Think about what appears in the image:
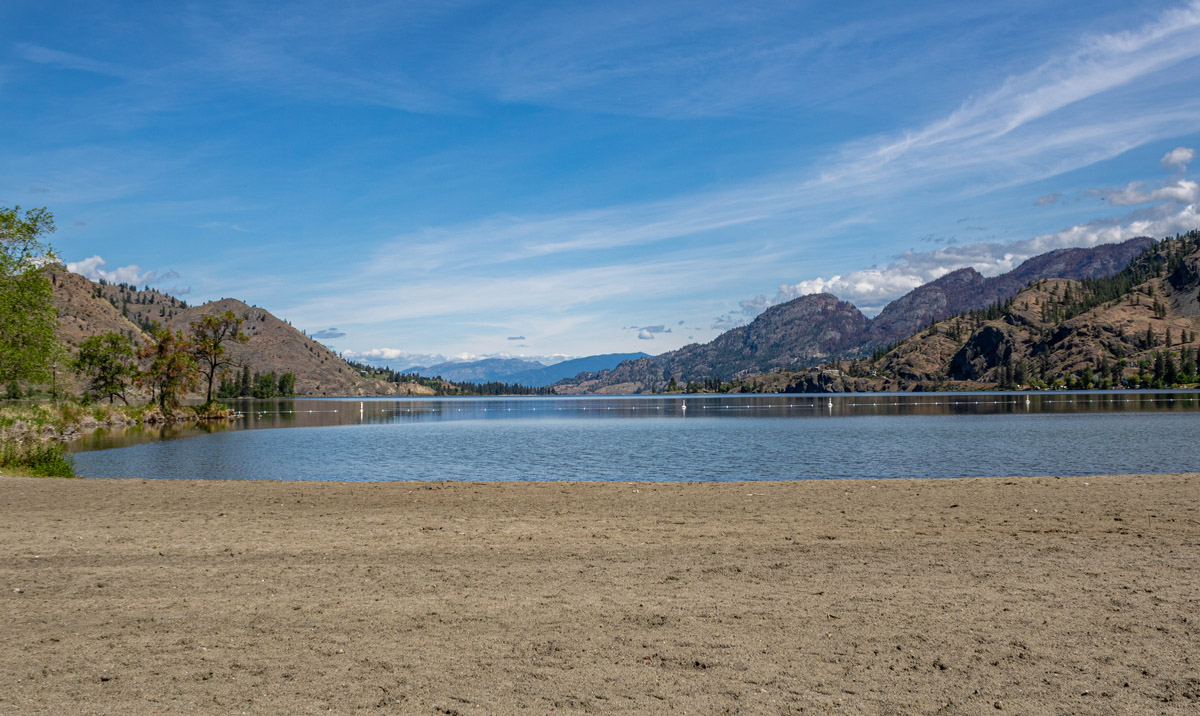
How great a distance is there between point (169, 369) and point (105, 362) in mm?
7154

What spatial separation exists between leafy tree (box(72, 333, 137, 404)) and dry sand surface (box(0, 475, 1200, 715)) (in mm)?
81415

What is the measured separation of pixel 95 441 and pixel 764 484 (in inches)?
2039

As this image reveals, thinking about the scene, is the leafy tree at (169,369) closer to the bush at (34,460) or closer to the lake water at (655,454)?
the lake water at (655,454)

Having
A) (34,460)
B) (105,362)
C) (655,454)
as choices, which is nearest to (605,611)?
(34,460)

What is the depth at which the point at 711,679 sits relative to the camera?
7641 mm

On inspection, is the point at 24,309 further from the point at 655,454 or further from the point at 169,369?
the point at 169,369

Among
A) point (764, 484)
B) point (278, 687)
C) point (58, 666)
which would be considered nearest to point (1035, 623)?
point (278, 687)

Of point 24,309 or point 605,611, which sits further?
point 24,309

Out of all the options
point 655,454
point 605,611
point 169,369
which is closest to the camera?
point 605,611

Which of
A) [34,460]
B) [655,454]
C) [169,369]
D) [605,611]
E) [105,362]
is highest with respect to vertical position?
[105,362]

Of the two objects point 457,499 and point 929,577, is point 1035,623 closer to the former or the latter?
point 929,577

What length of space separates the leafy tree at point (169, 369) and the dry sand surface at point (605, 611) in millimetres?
84739

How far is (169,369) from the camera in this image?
92.8m

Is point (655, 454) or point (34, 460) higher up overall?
point (34, 460)
